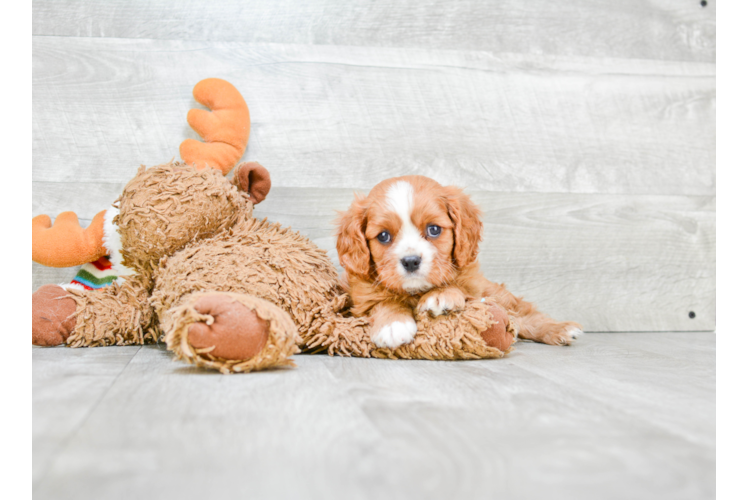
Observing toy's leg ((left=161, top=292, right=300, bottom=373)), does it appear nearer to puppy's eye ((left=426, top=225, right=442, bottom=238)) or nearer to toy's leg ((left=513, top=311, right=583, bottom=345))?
puppy's eye ((left=426, top=225, right=442, bottom=238))

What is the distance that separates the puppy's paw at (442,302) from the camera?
4.79 feet

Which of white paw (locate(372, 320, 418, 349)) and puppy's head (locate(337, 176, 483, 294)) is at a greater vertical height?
puppy's head (locate(337, 176, 483, 294))

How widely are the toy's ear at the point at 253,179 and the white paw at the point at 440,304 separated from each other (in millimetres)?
668

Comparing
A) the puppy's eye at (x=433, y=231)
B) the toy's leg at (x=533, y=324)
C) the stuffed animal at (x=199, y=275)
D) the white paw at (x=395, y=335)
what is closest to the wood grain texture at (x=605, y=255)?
the toy's leg at (x=533, y=324)

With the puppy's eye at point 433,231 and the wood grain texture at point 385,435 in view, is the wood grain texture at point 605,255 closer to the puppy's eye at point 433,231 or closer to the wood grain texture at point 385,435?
the puppy's eye at point 433,231

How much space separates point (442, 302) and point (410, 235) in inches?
7.7

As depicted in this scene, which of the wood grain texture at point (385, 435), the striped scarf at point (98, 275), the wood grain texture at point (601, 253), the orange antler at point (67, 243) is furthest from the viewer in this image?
the wood grain texture at point (601, 253)

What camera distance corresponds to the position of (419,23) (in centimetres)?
219

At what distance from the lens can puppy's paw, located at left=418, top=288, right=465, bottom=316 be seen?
1460 mm

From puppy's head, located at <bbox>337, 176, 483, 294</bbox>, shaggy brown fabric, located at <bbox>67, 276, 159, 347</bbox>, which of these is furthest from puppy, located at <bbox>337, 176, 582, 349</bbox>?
shaggy brown fabric, located at <bbox>67, 276, 159, 347</bbox>

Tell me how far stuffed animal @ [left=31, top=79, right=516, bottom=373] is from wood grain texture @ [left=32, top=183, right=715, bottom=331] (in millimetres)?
510

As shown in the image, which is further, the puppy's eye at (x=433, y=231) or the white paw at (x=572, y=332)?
the white paw at (x=572, y=332)

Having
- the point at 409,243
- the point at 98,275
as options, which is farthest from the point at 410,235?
the point at 98,275

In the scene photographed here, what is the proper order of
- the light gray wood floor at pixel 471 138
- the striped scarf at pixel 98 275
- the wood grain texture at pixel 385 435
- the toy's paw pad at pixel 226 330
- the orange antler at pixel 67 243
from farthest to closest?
the striped scarf at pixel 98 275, the orange antler at pixel 67 243, the light gray wood floor at pixel 471 138, the toy's paw pad at pixel 226 330, the wood grain texture at pixel 385 435
